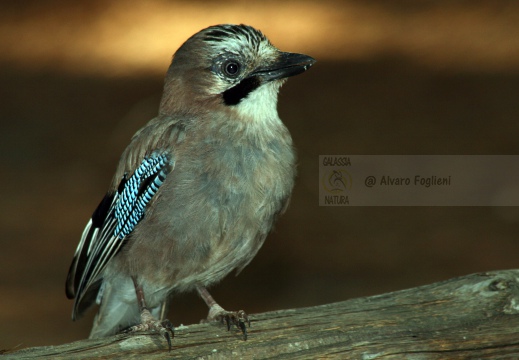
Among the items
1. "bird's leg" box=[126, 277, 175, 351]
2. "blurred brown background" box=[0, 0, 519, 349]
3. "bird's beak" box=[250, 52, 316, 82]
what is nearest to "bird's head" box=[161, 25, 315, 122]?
"bird's beak" box=[250, 52, 316, 82]

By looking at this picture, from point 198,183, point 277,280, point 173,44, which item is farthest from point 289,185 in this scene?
point 173,44

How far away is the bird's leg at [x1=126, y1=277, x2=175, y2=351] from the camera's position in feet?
9.46

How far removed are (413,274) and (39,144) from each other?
7.47 feet

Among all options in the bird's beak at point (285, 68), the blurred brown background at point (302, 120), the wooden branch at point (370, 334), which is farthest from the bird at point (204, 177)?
the blurred brown background at point (302, 120)

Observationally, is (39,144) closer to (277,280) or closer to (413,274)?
(277,280)

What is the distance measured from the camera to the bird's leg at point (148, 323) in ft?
9.46

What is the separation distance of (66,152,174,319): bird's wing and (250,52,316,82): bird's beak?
1.57 ft

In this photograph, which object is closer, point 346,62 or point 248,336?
point 248,336

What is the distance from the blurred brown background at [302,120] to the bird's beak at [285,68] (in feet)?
5.66

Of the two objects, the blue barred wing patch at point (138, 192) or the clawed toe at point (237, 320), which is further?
the blue barred wing patch at point (138, 192)

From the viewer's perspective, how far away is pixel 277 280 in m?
4.94

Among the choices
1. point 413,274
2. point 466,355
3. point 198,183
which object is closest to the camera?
point 466,355

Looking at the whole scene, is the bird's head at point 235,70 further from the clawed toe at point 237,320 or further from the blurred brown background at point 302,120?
the blurred brown background at point 302,120

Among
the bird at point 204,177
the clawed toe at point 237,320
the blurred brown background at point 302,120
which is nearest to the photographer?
the clawed toe at point 237,320
